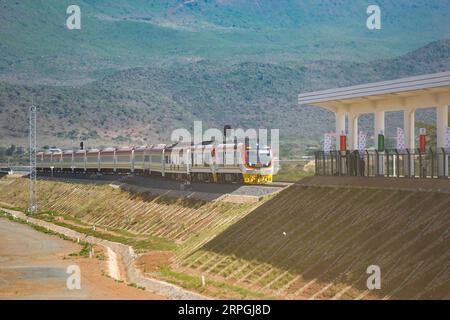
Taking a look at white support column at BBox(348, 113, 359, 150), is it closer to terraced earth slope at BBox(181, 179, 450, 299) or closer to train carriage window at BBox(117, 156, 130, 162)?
terraced earth slope at BBox(181, 179, 450, 299)

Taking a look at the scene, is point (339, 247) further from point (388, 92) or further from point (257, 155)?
point (257, 155)

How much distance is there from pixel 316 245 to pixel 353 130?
12244mm

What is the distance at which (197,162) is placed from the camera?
5678cm

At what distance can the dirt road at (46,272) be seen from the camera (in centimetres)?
3095

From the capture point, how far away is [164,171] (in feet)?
219

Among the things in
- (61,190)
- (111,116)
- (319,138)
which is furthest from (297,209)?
(111,116)

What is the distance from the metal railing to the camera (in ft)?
102

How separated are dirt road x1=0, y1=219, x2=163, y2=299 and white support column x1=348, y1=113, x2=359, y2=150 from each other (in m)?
11.5

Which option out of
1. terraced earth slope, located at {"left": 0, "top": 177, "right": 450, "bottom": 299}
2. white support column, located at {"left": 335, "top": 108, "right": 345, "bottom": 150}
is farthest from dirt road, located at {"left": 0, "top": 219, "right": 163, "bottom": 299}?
white support column, located at {"left": 335, "top": 108, "right": 345, "bottom": 150}

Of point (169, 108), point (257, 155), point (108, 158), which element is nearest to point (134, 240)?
point (257, 155)

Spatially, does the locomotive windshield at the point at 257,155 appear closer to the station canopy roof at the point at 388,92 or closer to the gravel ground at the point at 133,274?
the gravel ground at the point at 133,274
